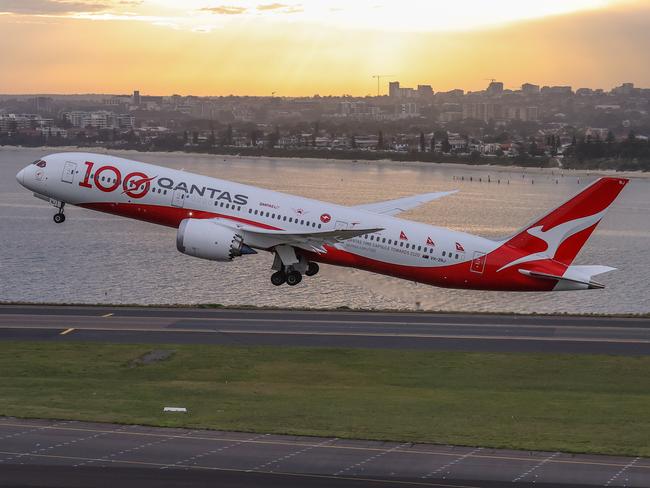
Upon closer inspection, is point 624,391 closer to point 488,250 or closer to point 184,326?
point 488,250

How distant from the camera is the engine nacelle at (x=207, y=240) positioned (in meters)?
74.6

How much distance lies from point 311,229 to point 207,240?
7152 millimetres

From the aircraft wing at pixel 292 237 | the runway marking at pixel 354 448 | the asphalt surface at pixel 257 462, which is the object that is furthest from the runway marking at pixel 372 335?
the runway marking at pixel 354 448

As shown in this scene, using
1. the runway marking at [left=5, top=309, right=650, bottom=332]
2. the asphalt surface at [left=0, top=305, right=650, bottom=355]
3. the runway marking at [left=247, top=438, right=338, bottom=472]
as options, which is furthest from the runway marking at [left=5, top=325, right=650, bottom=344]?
the runway marking at [left=247, top=438, right=338, bottom=472]

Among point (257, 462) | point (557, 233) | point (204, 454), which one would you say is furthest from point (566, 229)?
point (204, 454)

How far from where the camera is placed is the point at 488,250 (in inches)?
3125

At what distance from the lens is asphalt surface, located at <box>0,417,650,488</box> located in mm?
42156

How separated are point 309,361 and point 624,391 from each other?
64.2 feet

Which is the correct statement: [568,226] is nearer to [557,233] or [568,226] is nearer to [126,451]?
[557,233]

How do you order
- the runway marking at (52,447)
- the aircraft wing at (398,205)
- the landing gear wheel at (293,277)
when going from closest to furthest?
the runway marking at (52,447) < the landing gear wheel at (293,277) < the aircraft wing at (398,205)

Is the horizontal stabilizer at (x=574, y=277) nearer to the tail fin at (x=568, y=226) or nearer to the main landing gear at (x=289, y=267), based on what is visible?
the tail fin at (x=568, y=226)

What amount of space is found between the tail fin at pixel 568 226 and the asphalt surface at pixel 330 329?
6549 millimetres

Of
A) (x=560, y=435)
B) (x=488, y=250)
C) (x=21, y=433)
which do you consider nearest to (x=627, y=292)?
(x=488, y=250)

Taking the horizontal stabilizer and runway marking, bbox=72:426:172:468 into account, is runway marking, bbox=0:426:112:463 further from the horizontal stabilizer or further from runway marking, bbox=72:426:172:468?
the horizontal stabilizer
